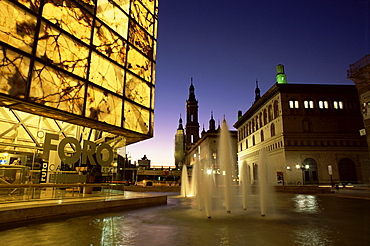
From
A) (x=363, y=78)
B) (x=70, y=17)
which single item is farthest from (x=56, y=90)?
(x=363, y=78)

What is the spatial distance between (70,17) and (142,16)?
7.26 m

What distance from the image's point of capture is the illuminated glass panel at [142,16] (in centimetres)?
1767

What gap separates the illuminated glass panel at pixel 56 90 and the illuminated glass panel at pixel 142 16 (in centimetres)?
800

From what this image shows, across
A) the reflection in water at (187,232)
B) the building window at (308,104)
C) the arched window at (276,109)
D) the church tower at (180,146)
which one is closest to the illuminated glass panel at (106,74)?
the reflection in water at (187,232)

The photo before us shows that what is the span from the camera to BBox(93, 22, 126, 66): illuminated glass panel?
46.2 feet

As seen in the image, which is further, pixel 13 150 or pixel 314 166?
pixel 314 166

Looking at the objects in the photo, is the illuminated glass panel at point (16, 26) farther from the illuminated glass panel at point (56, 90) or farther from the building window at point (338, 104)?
the building window at point (338, 104)

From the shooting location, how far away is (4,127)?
44.6 feet

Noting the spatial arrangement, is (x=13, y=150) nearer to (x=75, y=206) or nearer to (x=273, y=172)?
(x=75, y=206)

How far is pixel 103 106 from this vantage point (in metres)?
13.7

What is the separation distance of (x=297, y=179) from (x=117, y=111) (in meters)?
32.2

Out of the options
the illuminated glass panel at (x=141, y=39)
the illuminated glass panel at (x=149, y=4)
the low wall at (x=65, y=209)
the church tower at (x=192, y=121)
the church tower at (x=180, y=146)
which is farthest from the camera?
the church tower at (x=180, y=146)

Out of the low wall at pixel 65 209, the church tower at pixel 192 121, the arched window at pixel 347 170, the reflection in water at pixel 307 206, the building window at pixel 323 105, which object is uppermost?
the church tower at pixel 192 121

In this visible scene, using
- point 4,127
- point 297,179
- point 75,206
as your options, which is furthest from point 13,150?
point 297,179
